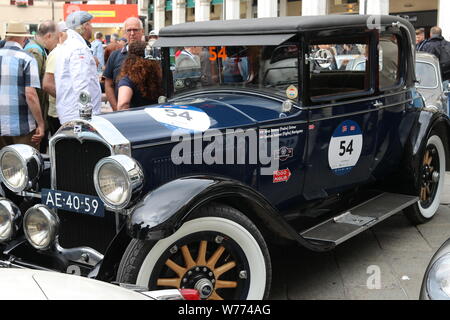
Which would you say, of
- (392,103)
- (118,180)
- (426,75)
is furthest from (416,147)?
(426,75)

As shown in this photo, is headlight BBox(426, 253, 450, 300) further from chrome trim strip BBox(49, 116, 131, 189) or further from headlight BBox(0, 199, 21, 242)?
headlight BBox(0, 199, 21, 242)

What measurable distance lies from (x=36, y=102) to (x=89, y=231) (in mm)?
2116

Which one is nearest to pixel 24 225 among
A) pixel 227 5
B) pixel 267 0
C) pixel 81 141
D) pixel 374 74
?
pixel 81 141

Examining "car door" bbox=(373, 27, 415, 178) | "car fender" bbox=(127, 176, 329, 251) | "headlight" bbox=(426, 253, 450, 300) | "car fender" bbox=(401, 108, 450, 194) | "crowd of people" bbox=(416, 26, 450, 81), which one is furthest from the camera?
"crowd of people" bbox=(416, 26, 450, 81)

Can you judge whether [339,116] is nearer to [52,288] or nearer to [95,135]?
[95,135]

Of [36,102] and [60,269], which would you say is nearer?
[60,269]

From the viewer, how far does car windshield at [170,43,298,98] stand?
3971mm

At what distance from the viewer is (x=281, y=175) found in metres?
3.88

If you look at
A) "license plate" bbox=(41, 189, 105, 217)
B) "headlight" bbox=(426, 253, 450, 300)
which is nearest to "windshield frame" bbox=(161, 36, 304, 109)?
"license plate" bbox=(41, 189, 105, 217)

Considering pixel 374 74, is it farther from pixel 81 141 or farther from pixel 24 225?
pixel 24 225

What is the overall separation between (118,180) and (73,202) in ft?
1.55

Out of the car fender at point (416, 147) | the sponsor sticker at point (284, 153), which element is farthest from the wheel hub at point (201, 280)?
the car fender at point (416, 147)

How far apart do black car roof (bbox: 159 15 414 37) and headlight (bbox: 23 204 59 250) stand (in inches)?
69.4
